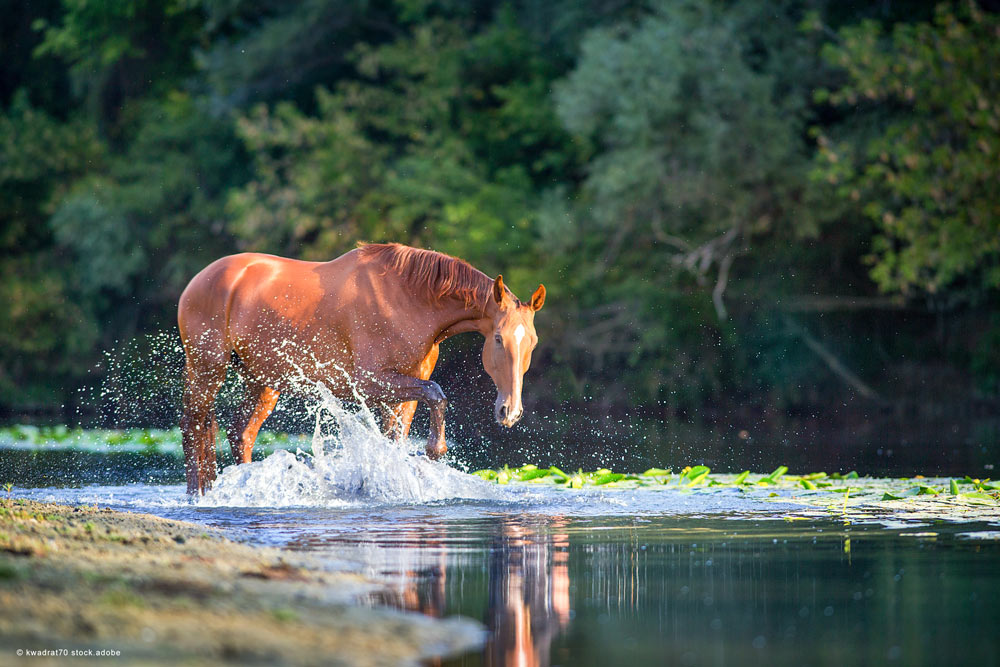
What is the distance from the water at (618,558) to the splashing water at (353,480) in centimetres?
1

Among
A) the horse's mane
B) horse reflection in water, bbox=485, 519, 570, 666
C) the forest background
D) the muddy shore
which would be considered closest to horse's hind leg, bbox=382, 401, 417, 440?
the horse's mane

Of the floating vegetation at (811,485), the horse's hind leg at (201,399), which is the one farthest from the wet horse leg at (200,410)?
the floating vegetation at (811,485)

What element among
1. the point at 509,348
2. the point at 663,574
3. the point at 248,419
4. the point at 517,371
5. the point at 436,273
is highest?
the point at 436,273

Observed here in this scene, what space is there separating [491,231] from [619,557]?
17218 mm

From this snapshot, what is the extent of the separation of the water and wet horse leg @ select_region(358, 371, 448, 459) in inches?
6.5

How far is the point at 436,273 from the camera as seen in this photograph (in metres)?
9.05

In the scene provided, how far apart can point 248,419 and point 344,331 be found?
130 centimetres

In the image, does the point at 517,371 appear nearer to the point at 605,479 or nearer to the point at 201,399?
the point at 605,479

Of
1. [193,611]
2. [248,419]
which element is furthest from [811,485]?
[193,611]

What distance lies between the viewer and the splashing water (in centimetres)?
829

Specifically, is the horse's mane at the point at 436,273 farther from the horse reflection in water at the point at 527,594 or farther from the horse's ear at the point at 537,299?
the horse reflection in water at the point at 527,594

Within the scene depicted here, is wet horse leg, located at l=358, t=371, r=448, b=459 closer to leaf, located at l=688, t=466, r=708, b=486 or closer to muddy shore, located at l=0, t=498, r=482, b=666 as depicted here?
leaf, located at l=688, t=466, r=708, b=486

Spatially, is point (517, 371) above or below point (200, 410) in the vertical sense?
above

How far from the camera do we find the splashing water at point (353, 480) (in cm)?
829
